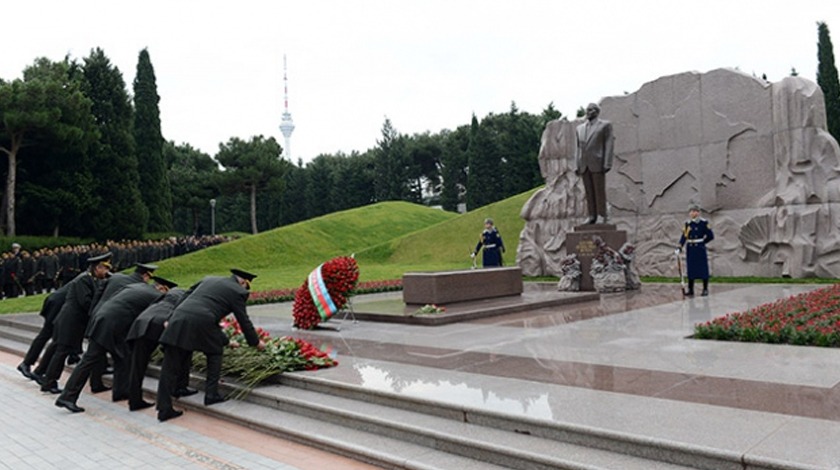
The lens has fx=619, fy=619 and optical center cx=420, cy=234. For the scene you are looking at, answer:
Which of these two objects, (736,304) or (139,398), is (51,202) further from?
(736,304)

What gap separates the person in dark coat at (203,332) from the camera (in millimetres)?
5844

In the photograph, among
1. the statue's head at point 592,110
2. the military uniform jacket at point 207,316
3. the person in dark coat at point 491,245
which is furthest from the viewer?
the person in dark coat at point 491,245

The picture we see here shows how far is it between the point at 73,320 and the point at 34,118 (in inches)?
928

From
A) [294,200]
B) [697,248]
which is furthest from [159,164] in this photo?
[697,248]

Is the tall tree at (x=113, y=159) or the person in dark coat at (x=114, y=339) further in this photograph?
the tall tree at (x=113, y=159)

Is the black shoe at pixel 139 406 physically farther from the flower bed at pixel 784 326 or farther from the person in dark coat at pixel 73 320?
the flower bed at pixel 784 326

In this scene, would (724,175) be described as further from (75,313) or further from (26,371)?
(26,371)

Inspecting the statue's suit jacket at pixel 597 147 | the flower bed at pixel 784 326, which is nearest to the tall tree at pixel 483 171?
the statue's suit jacket at pixel 597 147

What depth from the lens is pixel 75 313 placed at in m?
7.42

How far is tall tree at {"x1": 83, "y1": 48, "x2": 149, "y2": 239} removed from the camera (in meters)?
31.2

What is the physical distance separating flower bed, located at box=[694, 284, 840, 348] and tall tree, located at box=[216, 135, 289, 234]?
42.1m

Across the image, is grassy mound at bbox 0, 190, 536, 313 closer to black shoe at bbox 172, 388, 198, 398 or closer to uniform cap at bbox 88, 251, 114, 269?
uniform cap at bbox 88, 251, 114, 269

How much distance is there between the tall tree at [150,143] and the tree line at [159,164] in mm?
59

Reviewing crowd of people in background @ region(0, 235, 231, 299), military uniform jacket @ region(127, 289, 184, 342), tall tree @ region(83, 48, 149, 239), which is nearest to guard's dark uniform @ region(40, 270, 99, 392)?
military uniform jacket @ region(127, 289, 184, 342)
